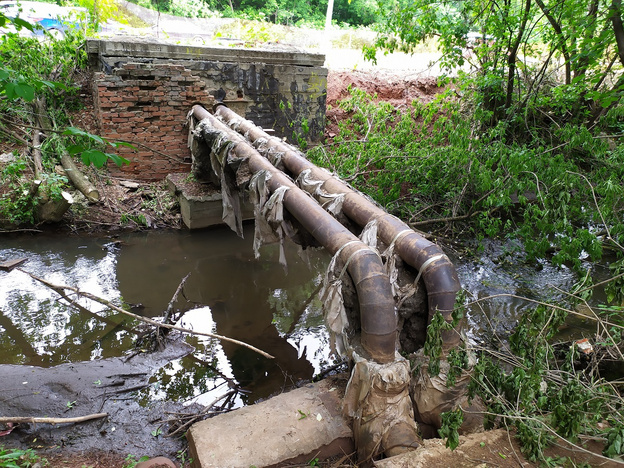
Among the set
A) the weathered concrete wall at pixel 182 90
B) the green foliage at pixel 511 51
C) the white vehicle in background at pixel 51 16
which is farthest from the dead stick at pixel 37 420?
the white vehicle in background at pixel 51 16

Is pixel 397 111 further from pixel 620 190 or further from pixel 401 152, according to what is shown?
pixel 620 190

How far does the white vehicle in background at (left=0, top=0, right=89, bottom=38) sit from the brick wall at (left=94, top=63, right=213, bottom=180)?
2.11 metres

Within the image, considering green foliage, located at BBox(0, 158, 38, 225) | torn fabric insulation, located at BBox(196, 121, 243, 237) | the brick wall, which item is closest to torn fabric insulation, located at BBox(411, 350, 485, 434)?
torn fabric insulation, located at BBox(196, 121, 243, 237)

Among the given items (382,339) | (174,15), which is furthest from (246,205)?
(174,15)

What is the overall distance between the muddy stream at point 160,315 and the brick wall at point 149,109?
147cm

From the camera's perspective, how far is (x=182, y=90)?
7133 millimetres

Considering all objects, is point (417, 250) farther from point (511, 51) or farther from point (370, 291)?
point (511, 51)

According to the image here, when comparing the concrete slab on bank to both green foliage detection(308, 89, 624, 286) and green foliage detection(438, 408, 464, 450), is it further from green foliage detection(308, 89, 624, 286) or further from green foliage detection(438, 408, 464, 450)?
green foliage detection(438, 408, 464, 450)

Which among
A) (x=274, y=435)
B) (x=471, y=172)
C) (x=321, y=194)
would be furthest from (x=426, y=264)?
(x=471, y=172)

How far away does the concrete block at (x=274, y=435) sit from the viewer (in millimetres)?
2662

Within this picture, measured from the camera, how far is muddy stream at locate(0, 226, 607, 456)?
135 inches

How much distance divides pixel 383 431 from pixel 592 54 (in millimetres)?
4416

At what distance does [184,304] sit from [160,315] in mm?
346

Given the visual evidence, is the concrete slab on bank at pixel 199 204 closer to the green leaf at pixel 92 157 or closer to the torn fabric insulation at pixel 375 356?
the torn fabric insulation at pixel 375 356
